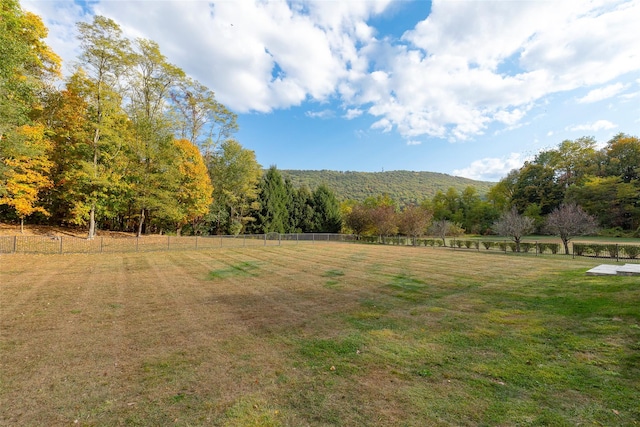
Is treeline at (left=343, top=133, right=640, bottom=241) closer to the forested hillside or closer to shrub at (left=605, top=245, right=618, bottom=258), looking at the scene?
shrub at (left=605, top=245, right=618, bottom=258)

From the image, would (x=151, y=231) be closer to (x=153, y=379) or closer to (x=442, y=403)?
(x=153, y=379)

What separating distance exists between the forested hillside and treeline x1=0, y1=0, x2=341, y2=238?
57322mm

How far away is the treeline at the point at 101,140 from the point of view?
15242mm

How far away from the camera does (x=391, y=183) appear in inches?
4496

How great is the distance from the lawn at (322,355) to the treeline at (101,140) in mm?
13172

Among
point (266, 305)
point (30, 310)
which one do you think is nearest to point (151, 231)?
point (30, 310)

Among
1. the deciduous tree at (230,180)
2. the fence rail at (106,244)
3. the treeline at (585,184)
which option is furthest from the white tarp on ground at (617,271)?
the treeline at (585,184)

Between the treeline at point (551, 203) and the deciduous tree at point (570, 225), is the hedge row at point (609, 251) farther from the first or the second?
the treeline at point (551, 203)

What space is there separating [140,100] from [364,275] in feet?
88.3

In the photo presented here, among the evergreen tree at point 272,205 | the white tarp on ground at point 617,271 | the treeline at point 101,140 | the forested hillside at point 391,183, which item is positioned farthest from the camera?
the forested hillside at point 391,183

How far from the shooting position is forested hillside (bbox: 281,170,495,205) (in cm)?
9212

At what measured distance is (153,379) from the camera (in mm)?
3656

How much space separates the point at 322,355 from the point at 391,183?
114615 millimetres

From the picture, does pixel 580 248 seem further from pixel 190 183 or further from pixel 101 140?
pixel 101 140
